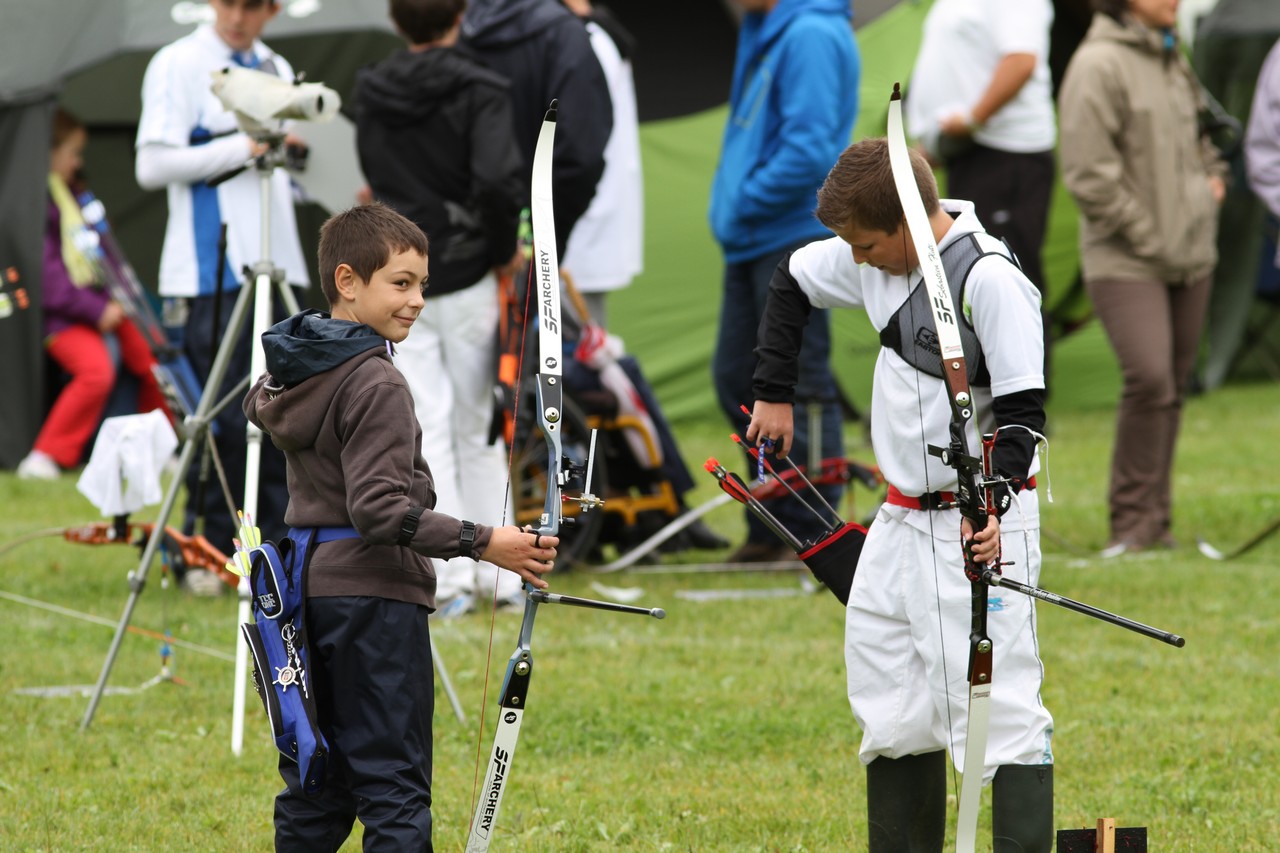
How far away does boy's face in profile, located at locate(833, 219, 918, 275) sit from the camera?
3.04 meters

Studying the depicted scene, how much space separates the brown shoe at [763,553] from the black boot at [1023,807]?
11.7 feet

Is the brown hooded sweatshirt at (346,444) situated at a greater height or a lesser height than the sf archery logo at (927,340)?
lesser

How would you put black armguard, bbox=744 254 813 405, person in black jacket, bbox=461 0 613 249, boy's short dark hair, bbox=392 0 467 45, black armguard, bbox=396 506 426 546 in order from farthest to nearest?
person in black jacket, bbox=461 0 613 249 → boy's short dark hair, bbox=392 0 467 45 → black armguard, bbox=744 254 813 405 → black armguard, bbox=396 506 426 546

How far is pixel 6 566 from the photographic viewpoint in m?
6.71

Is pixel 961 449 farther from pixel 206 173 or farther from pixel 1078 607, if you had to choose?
pixel 206 173

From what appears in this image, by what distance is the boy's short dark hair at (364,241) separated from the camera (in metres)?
2.94

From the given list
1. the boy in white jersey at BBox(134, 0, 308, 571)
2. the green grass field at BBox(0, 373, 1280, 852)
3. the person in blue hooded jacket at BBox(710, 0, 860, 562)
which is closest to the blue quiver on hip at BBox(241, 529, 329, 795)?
the green grass field at BBox(0, 373, 1280, 852)

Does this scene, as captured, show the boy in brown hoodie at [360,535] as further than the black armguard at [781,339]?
No

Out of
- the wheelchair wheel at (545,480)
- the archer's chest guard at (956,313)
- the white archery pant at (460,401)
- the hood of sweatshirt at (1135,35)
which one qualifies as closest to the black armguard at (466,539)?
the archer's chest guard at (956,313)

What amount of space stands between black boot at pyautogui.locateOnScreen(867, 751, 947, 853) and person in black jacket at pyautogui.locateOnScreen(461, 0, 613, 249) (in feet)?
10.6

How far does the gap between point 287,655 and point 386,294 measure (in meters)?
0.63

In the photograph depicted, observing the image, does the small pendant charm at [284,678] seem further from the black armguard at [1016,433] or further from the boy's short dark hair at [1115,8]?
the boy's short dark hair at [1115,8]

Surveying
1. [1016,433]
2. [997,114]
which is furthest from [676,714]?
[997,114]

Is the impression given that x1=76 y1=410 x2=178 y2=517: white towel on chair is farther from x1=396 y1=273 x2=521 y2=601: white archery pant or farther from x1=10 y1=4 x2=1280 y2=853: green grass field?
x1=396 y1=273 x2=521 y2=601: white archery pant
